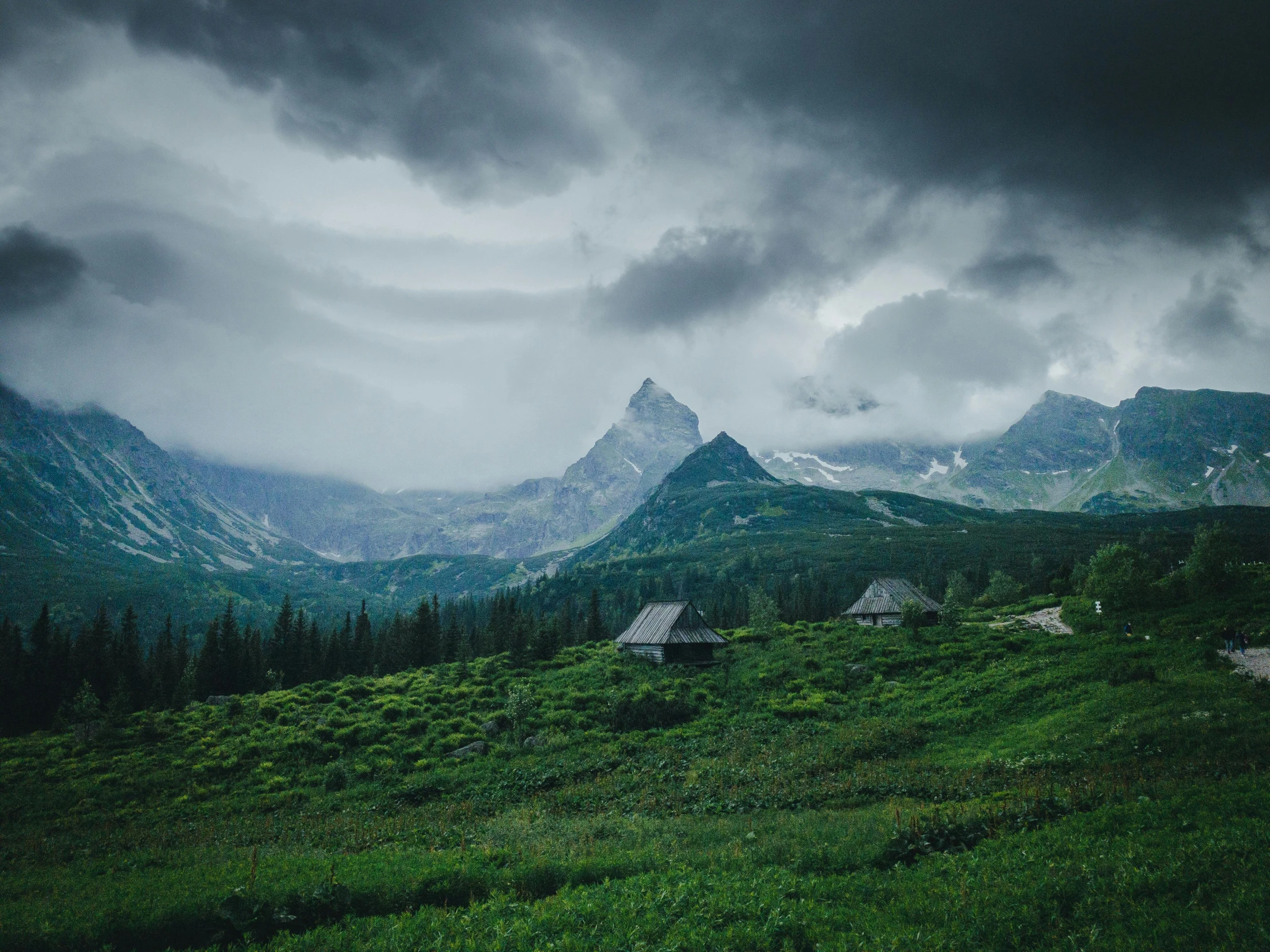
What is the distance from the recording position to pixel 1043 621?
6250 centimetres

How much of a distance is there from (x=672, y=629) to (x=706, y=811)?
35.7 meters

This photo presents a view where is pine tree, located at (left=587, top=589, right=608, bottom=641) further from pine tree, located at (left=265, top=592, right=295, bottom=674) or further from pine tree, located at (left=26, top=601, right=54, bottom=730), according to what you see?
pine tree, located at (left=26, top=601, right=54, bottom=730)

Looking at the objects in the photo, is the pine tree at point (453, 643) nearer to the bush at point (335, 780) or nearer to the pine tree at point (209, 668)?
the pine tree at point (209, 668)

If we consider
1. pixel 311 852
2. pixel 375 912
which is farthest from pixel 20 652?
pixel 375 912

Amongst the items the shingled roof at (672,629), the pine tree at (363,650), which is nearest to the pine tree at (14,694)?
the pine tree at (363,650)

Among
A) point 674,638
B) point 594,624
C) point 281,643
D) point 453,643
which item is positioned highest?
point 674,638

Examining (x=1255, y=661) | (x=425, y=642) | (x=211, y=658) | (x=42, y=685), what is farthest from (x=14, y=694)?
(x=1255, y=661)

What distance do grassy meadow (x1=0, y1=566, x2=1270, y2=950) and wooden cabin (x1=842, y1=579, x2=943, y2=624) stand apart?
68.5ft

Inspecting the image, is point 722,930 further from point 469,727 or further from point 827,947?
point 469,727

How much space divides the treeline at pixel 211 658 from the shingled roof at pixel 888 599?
39.6 metres

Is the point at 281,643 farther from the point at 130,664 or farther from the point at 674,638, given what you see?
the point at 674,638

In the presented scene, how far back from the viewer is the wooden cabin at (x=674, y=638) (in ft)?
194

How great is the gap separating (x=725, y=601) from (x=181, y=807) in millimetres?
139136

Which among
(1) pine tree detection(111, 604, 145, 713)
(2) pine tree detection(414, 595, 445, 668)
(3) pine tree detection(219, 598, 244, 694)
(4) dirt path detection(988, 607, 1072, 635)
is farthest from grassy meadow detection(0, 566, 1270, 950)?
(2) pine tree detection(414, 595, 445, 668)
